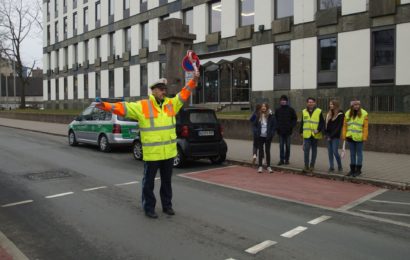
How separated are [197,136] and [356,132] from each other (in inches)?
153

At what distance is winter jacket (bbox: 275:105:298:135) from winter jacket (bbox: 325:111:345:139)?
129cm

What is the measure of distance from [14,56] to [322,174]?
50.2 m

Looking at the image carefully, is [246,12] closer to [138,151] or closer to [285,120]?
[138,151]

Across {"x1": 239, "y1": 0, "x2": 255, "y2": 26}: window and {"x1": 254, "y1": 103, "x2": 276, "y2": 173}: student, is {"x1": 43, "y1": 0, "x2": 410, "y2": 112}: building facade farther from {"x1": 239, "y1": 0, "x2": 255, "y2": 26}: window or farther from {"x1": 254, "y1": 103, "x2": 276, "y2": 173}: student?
{"x1": 254, "y1": 103, "x2": 276, "y2": 173}: student

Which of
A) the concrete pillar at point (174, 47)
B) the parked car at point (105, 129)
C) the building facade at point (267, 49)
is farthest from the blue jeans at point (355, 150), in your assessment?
the building facade at point (267, 49)

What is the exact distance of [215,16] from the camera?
101 feet

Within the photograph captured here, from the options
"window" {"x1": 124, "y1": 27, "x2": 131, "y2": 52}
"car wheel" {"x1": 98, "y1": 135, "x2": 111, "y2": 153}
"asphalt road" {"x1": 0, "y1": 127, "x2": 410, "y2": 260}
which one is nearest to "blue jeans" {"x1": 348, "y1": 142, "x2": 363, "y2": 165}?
"asphalt road" {"x1": 0, "y1": 127, "x2": 410, "y2": 260}

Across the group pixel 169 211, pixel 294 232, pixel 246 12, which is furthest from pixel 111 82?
pixel 294 232

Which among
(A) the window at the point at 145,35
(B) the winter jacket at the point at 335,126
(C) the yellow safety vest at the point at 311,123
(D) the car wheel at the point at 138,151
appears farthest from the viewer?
(A) the window at the point at 145,35

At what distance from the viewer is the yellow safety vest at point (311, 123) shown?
1054 cm

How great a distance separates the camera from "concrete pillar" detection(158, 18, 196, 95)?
53.6 ft

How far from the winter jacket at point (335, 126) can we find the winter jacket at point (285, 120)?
1.29m

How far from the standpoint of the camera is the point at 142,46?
39.0 meters

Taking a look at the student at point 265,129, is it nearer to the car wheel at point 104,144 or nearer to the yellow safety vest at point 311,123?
the yellow safety vest at point 311,123
